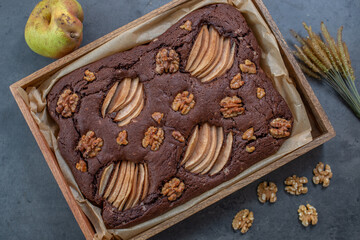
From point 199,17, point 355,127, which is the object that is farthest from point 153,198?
point 355,127

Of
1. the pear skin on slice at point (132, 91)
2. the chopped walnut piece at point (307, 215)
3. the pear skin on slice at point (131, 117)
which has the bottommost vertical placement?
the chopped walnut piece at point (307, 215)

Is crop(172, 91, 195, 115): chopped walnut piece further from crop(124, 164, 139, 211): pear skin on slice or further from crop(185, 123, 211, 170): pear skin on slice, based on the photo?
crop(124, 164, 139, 211): pear skin on slice

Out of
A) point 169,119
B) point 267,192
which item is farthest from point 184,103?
point 267,192

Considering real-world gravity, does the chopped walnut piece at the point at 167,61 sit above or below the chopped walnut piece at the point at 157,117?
above

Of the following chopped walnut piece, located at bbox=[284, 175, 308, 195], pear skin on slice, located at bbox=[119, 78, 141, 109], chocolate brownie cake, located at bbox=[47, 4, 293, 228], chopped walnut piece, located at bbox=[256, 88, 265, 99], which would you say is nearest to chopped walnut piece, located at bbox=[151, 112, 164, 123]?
chocolate brownie cake, located at bbox=[47, 4, 293, 228]

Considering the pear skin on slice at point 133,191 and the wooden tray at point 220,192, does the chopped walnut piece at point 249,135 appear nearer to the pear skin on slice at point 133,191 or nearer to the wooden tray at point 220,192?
the wooden tray at point 220,192

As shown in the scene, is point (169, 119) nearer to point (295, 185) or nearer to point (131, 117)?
point (131, 117)

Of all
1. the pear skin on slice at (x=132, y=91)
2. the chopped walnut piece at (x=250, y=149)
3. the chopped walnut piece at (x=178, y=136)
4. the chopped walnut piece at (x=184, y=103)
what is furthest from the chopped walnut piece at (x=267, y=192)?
the pear skin on slice at (x=132, y=91)
